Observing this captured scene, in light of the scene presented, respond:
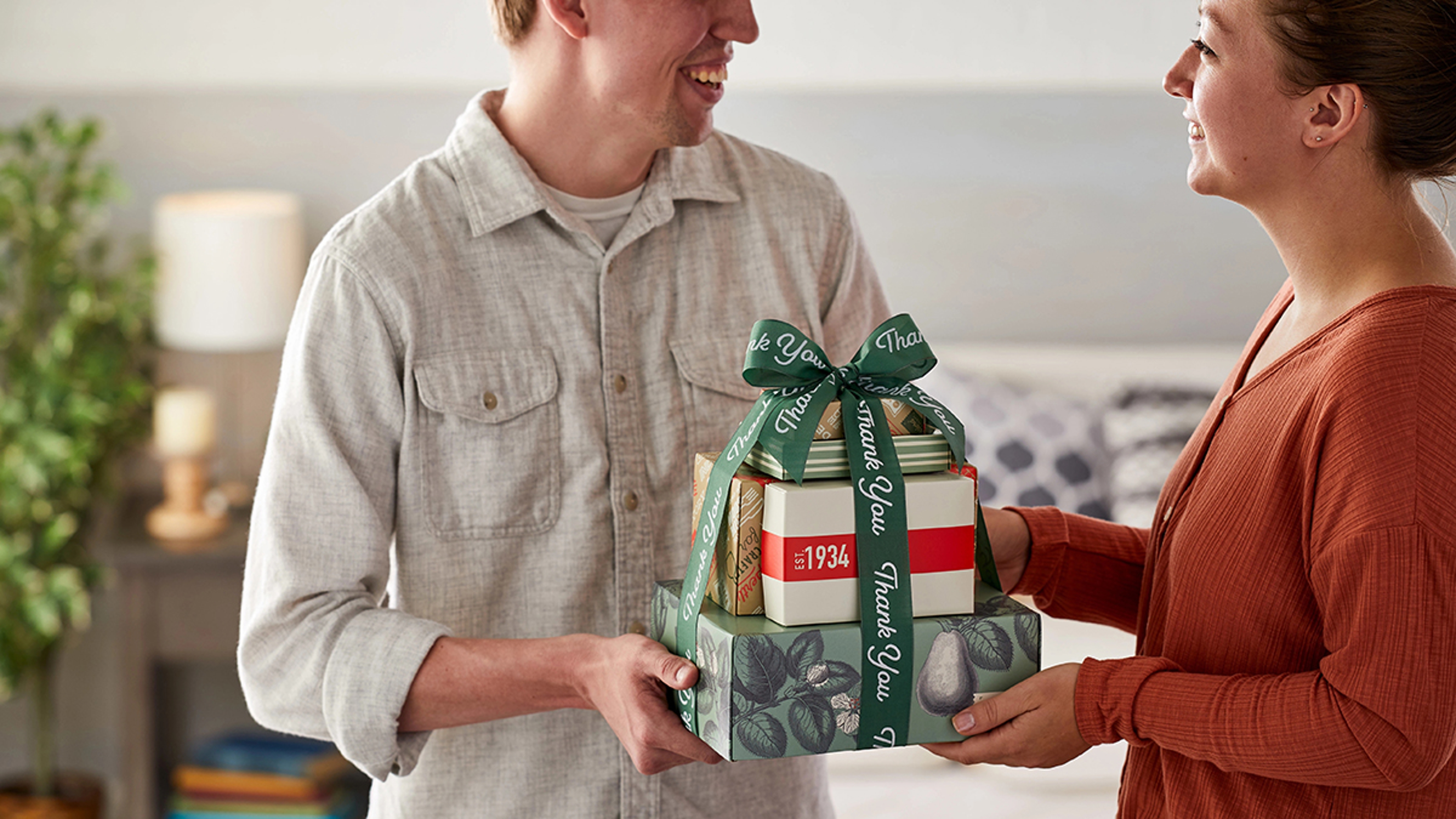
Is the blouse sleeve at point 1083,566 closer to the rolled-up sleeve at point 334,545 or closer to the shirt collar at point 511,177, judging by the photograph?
the shirt collar at point 511,177

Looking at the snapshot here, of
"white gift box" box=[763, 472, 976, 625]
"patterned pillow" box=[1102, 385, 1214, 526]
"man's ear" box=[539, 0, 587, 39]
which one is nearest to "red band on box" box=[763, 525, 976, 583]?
"white gift box" box=[763, 472, 976, 625]

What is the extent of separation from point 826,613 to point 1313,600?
0.39 metres

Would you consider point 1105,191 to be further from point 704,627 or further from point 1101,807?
point 704,627

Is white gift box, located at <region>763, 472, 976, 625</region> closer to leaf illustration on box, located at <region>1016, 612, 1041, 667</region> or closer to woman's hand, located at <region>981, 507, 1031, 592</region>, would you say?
leaf illustration on box, located at <region>1016, 612, 1041, 667</region>

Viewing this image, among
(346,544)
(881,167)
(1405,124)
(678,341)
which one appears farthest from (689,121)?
(881,167)

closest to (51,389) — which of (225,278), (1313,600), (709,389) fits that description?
(225,278)

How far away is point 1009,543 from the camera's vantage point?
4.46 ft

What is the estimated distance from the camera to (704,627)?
3.44 feet

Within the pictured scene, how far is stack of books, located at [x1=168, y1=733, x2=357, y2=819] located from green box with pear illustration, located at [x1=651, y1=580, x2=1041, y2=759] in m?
2.12

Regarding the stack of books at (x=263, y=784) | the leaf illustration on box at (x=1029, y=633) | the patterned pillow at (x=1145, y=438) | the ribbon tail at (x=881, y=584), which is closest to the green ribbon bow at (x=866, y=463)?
the ribbon tail at (x=881, y=584)

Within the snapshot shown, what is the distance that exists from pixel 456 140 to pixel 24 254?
2.00 metres

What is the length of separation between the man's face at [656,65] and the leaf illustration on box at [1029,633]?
1.89 ft

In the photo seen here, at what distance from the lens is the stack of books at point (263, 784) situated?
9.53 feet

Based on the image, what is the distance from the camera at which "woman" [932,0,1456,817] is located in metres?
0.98
